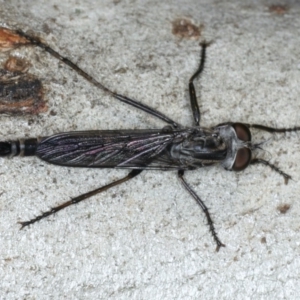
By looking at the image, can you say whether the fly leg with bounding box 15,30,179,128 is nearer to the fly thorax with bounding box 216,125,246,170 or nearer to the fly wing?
the fly wing

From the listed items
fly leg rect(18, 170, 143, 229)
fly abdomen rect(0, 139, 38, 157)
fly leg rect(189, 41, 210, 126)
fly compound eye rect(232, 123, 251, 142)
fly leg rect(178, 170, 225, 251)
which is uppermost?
fly leg rect(189, 41, 210, 126)

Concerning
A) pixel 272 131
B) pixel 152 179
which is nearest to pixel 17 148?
pixel 152 179

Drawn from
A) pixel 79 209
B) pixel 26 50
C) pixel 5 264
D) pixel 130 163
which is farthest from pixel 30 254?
pixel 26 50

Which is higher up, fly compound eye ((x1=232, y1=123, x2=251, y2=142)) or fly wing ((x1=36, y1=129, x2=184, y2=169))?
fly compound eye ((x1=232, y1=123, x2=251, y2=142))

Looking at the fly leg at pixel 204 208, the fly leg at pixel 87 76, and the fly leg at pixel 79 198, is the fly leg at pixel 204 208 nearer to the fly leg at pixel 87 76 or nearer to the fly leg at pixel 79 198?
the fly leg at pixel 79 198

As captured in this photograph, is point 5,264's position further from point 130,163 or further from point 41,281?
point 130,163

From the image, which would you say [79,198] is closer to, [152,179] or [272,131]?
[152,179]

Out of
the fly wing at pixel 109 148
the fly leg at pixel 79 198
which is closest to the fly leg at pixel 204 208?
the fly wing at pixel 109 148

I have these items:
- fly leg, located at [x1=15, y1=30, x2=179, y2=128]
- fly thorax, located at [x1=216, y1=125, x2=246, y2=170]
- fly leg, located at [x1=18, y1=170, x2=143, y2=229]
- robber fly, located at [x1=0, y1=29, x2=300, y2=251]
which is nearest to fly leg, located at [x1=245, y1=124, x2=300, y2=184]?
robber fly, located at [x1=0, y1=29, x2=300, y2=251]
